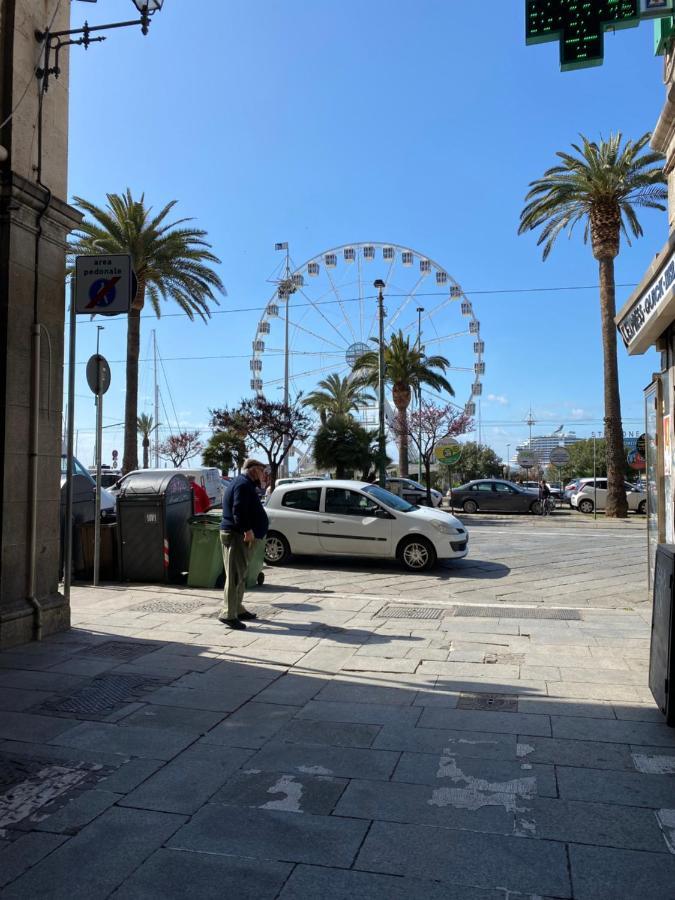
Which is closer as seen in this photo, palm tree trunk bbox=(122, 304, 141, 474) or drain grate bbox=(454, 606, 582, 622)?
drain grate bbox=(454, 606, 582, 622)

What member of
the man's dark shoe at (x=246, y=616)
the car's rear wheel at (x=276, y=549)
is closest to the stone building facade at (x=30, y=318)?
the man's dark shoe at (x=246, y=616)

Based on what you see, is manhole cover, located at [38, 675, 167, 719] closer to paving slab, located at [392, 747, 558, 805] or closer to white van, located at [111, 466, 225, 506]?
paving slab, located at [392, 747, 558, 805]

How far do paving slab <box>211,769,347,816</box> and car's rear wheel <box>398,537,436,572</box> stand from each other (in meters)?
8.38

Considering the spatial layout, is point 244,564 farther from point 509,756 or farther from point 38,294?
point 509,756

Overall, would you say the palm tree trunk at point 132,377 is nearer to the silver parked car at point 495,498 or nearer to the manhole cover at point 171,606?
the silver parked car at point 495,498

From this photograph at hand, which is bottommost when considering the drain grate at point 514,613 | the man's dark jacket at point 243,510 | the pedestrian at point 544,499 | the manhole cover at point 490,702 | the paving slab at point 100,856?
the paving slab at point 100,856

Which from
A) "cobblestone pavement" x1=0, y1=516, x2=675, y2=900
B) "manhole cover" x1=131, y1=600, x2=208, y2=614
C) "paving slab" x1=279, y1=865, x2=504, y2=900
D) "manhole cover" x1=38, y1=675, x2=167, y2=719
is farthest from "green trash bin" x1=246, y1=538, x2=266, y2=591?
"paving slab" x1=279, y1=865, x2=504, y2=900

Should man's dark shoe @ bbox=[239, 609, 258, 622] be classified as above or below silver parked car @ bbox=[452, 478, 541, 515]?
below

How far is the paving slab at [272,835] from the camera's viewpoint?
3119 mm

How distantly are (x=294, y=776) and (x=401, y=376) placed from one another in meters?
35.0

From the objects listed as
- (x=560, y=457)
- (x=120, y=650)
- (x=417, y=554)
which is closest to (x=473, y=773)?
(x=120, y=650)

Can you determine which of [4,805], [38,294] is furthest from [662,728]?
[38,294]

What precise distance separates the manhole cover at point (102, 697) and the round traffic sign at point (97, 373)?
5.11 metres

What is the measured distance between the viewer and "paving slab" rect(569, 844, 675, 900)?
9.22 ft
